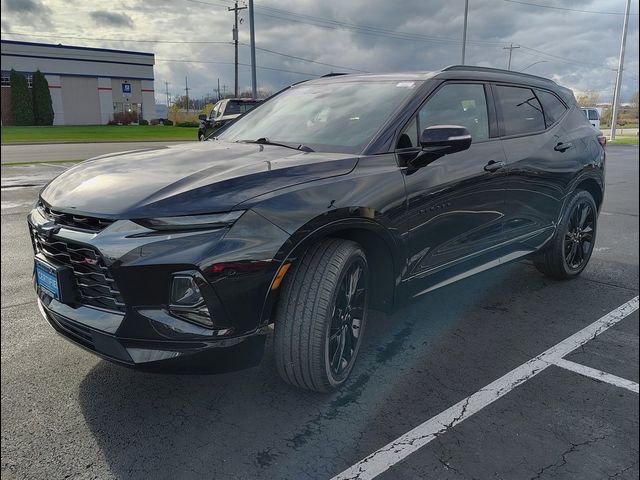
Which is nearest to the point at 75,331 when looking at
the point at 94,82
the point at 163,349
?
the point at 163,349

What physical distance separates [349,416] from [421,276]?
97 centimetres

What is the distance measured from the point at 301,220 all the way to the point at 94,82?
5621 centimetres

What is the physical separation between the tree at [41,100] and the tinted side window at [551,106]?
47527 millimetres

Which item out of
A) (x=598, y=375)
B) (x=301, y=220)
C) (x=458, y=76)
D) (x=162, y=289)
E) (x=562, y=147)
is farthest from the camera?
(x=562, y=147)

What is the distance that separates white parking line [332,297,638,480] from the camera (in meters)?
2.28

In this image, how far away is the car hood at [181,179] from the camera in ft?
7.54

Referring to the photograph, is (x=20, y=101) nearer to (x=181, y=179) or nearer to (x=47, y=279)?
(x=47, y=279)

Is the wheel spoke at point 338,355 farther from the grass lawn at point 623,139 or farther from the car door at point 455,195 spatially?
the grass lawn at point 623,139

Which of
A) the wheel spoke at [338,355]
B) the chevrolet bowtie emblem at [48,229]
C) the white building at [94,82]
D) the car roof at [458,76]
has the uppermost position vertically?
the white building at [94,82]

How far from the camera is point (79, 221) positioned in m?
2.38

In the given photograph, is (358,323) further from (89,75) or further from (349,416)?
(89,75)

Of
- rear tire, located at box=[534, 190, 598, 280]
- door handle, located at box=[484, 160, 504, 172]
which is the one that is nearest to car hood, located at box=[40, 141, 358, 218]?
door handle, located at box=[484, 160, 504, 172]

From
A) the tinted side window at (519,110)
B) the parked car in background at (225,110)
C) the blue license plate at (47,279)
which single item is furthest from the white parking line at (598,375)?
the parked car in background at (225,110)

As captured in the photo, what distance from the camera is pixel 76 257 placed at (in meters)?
2.38
